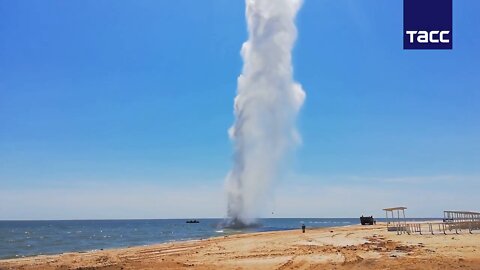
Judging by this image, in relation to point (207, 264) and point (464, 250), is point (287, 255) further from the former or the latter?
point (464, 250)

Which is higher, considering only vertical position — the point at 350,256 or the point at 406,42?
the point at 406,42

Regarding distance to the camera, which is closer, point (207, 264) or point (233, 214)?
point (207, 264)

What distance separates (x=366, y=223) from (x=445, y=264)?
75.7 meters

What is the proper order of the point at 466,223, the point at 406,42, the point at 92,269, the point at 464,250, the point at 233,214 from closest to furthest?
the point at 92,269
the point at 464,250
the point at 406,42
the point at 466,223
the point at 233,214

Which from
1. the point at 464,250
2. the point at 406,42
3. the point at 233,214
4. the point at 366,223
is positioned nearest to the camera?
the point at 464,250

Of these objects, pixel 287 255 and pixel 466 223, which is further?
pixel 466 223

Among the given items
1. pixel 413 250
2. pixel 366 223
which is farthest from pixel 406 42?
pixel 366 223

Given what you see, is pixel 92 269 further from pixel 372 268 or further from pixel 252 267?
pixel 372 268

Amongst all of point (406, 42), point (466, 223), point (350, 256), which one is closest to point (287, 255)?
point (350, 256)

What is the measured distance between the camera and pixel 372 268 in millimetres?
→ 21047

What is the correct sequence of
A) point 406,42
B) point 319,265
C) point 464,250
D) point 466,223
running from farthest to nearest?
point 466,223 < point 406,42 < point 464,250 < point 319,265

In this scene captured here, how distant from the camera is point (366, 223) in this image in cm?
9412

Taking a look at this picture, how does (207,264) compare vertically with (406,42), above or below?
below

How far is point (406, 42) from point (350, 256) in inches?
537
